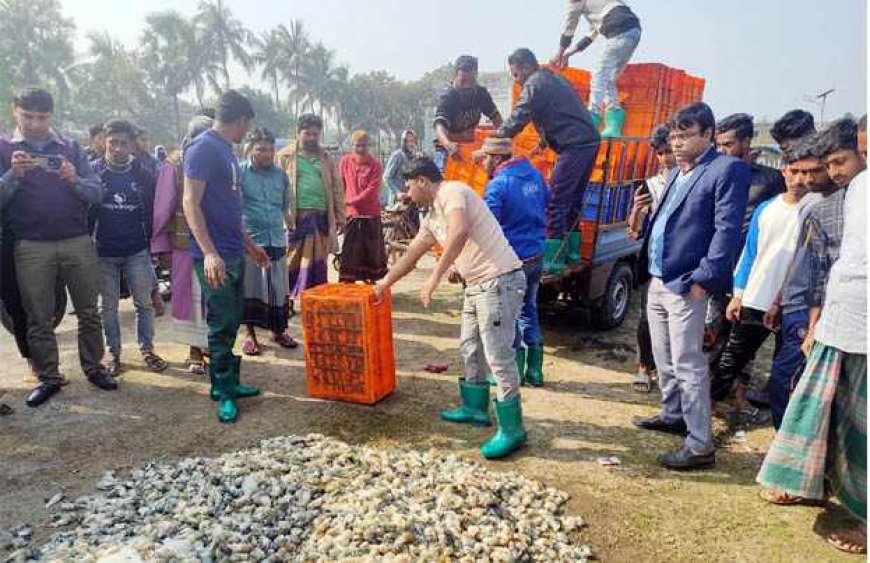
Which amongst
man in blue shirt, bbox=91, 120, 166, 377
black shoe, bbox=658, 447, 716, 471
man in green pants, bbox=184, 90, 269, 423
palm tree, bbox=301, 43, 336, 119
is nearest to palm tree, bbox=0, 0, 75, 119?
palm tree, bbox=301, 43, 336, 119

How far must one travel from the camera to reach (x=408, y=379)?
490 centimetres

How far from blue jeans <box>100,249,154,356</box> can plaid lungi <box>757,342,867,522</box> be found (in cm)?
477

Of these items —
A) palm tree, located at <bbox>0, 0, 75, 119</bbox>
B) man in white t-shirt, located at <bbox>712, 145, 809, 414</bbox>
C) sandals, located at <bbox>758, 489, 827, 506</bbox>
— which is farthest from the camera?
palm tree, located at <bbox>0, 0, 75, 119</bbox>

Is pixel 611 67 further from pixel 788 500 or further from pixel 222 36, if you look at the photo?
pixel 222 36

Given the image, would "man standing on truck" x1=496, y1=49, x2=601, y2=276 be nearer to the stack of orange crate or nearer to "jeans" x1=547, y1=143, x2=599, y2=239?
"jeans" x1=547, y1=143, x2=599, y2=239

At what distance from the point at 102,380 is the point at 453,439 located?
2.93m

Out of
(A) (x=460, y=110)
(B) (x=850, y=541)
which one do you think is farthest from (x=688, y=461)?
(A) (x=460, y=110)

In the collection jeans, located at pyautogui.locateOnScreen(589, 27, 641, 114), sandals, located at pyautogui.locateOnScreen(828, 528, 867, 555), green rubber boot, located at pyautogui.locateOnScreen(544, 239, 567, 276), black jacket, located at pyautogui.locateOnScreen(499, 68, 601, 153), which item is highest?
jeans, located at pyautogui.locateOnScreen(589, 27, 641, 114)

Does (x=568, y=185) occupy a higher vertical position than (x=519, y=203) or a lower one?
higher

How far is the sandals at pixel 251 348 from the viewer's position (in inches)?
216

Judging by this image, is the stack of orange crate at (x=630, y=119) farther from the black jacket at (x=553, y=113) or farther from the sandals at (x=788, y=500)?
the sandals at (x=788, y=500)

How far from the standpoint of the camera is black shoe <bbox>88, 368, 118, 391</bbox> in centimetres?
461

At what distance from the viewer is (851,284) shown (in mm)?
2406

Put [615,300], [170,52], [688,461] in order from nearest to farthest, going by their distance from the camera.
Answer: [688,461] → [615,300] → [170,52]
